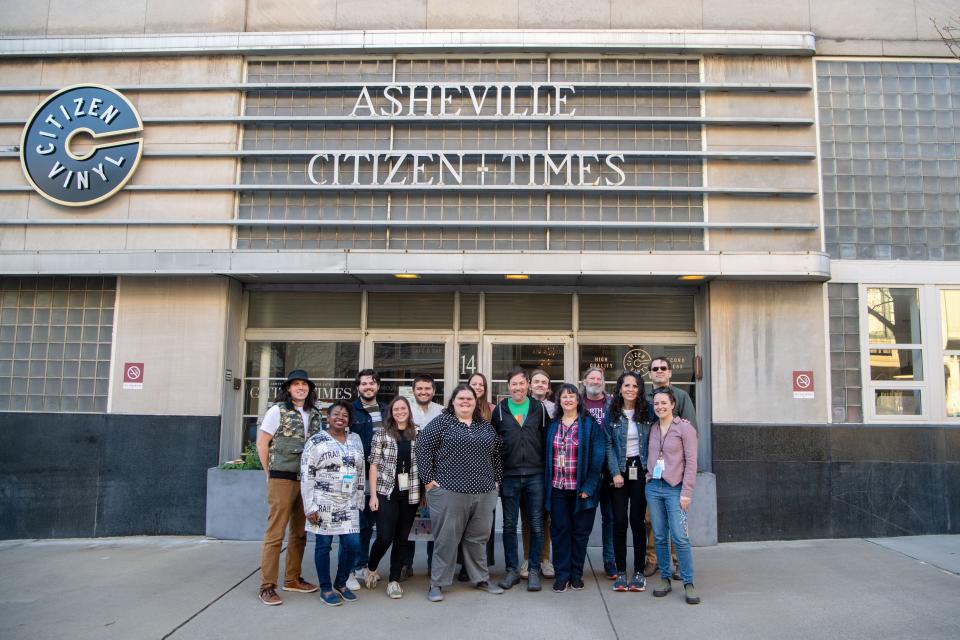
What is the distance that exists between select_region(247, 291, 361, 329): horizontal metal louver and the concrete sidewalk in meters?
2.95

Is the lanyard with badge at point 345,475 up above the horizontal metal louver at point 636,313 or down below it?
below

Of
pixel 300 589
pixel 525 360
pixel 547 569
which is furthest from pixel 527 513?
pixel 525 360

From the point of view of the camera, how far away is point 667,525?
6.11 m

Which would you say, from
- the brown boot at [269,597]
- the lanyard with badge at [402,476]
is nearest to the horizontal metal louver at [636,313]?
the lanyard with badge at [402,476]

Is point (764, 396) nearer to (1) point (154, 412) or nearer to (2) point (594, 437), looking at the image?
(2) point (594, 437)

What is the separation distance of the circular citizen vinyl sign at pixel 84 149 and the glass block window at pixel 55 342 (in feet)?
3.76

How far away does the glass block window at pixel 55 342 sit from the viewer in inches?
344

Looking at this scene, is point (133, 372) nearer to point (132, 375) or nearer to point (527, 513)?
point (132, 375)

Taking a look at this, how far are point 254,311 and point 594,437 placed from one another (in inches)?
199

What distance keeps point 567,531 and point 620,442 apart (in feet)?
2.99

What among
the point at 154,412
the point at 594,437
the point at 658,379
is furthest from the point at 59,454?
the point at 658,379

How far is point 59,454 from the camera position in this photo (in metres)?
8.55

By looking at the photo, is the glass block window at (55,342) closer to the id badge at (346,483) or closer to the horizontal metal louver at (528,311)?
the id badge at (346,483)

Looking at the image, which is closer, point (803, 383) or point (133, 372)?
point (803, 383)
